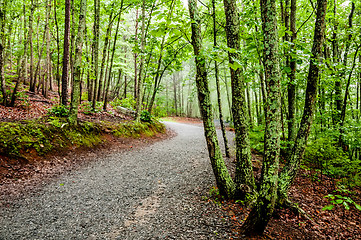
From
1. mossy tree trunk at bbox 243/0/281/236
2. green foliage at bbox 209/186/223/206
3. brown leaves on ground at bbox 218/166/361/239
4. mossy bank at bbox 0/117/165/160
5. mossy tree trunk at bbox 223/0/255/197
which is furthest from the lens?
mossy bank at bbox 0/117/165/160

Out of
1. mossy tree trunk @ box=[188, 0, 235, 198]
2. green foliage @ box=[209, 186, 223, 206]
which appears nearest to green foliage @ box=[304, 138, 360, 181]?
mossy tree trunk @ box=[188, 0, 235, 198]

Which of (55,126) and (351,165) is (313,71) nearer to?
(351,165)

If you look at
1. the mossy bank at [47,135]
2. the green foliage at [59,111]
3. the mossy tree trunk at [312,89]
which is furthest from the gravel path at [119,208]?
the green foliage at [59,111]

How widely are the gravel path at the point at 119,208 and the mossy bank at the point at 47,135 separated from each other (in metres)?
1.36

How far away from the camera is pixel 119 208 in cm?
413

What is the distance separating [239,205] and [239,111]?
2.07 meters

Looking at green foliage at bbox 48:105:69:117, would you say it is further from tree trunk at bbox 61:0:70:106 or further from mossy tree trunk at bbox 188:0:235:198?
mossy tree trunk at bbox 188:0:235:198

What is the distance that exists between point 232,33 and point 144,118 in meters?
9.50

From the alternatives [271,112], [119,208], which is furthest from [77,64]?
[271,112]

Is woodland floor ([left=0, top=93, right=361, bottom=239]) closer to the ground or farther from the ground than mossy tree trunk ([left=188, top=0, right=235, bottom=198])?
closer to the ground

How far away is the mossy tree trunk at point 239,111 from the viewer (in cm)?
388

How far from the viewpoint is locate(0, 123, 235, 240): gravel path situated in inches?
130

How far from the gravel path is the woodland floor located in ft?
0.75

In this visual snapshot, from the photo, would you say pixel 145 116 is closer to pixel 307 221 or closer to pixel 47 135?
pixel 47 135
